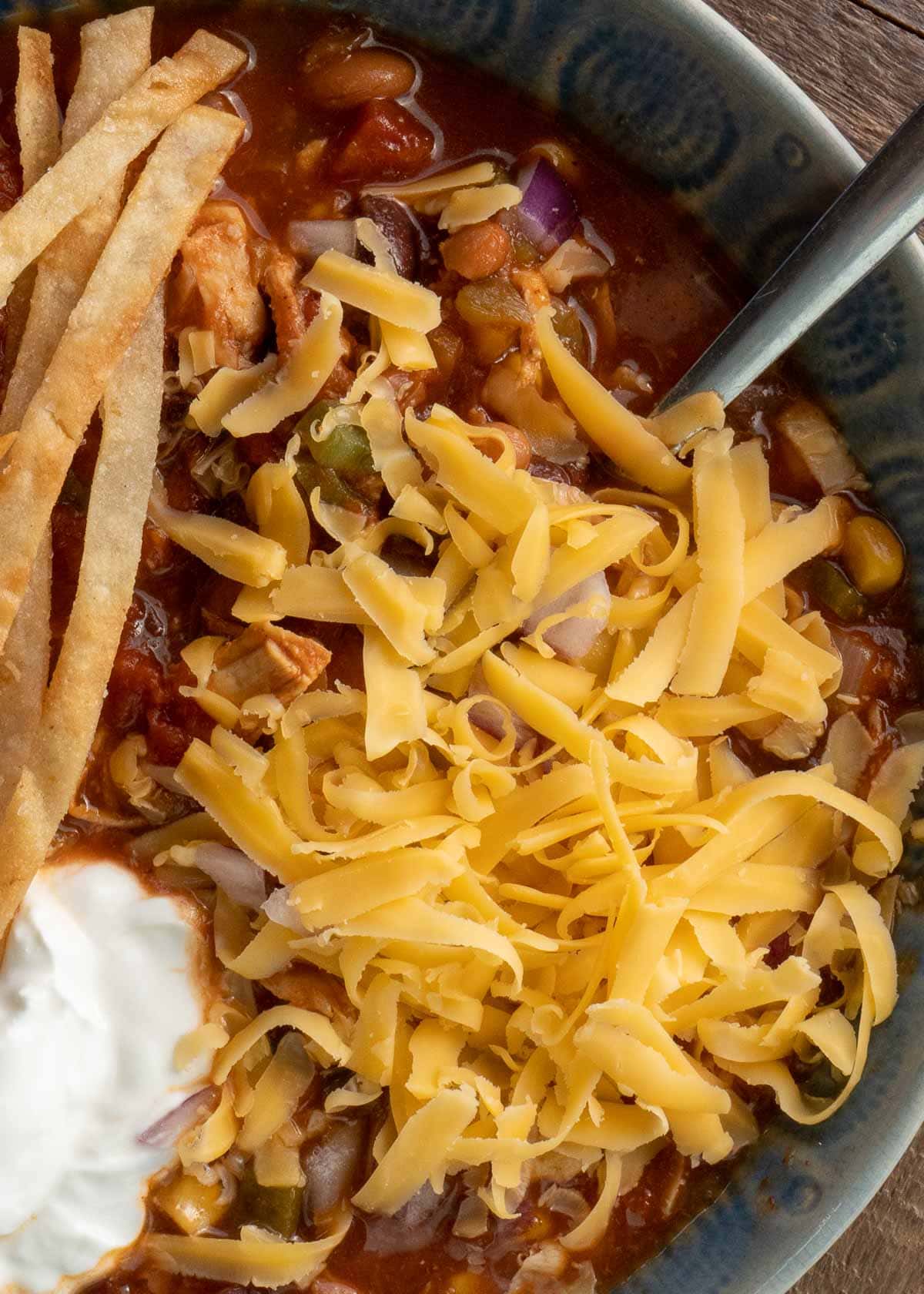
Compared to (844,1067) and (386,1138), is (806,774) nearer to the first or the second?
(844,1067)

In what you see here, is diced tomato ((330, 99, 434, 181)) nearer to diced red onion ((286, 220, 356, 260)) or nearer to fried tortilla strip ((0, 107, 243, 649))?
diced red onion ((286, 220, 356, 260))

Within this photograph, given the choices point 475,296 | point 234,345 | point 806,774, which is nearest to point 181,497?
point 234,345

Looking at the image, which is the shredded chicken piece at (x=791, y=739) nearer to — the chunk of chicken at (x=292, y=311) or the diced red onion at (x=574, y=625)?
the diced red onion at (x=574, y=625)

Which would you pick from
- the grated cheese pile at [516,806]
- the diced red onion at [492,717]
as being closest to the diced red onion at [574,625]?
the grated cheese pile at [516,806]

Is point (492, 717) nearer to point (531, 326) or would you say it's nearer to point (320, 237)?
point (531, 326)

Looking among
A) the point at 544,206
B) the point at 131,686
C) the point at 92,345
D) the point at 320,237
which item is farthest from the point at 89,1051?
the point at 544,206
